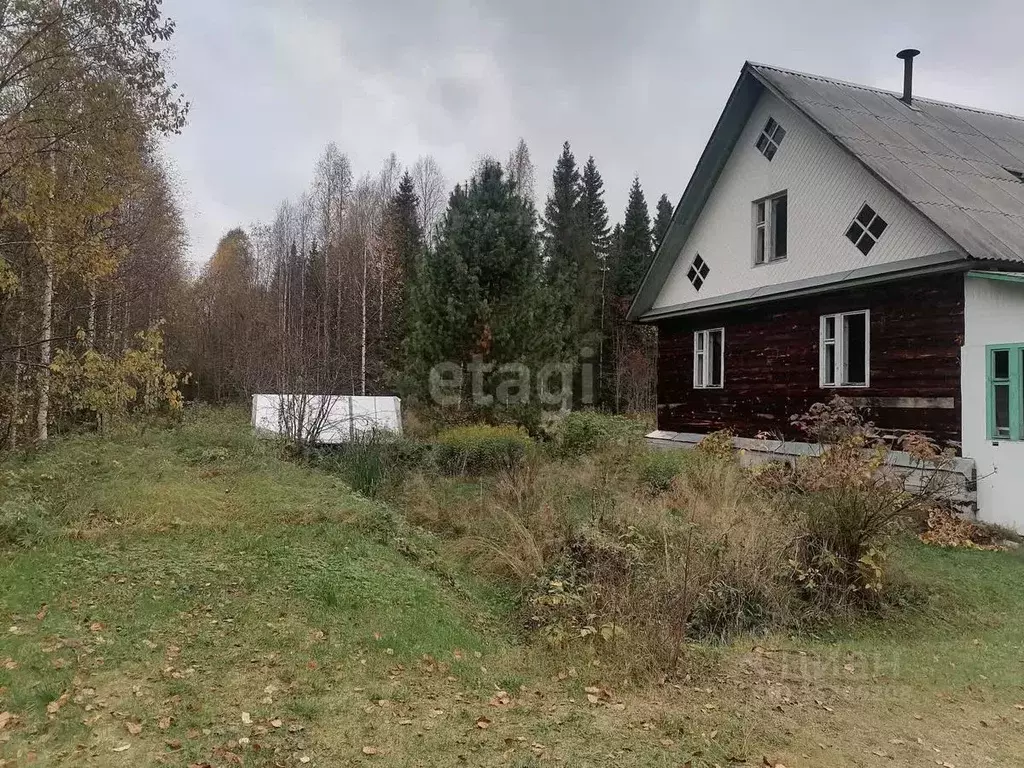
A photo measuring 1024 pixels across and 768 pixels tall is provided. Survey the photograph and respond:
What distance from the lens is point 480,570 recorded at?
22.6 feet

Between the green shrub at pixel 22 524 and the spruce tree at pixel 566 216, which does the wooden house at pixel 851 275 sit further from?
the spruce tree at pixel 566 216

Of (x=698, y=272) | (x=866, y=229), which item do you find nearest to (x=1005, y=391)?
(x=866, y=229)

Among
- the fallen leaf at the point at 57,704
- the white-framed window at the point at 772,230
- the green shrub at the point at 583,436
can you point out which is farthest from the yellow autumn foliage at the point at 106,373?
the white-framed window at the point at 772,230

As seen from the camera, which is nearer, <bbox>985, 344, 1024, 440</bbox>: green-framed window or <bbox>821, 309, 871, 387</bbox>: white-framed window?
<bbox>985, 344, 1024, 440</bbox>: green-framed window

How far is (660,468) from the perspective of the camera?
432 inches

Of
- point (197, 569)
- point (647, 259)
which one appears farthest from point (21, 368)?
point (647, 259)

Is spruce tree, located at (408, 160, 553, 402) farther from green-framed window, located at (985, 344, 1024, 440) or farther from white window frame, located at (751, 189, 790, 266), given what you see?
green-framed window, located at (985, 344, 1024, 440)

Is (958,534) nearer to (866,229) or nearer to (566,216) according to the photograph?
(866,229)

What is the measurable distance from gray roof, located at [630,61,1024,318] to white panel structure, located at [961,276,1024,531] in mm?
522

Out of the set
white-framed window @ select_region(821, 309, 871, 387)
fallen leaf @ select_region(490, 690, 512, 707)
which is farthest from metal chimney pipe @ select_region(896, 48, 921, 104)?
fallen leaf @ select_region(490, 690, 512, 707)

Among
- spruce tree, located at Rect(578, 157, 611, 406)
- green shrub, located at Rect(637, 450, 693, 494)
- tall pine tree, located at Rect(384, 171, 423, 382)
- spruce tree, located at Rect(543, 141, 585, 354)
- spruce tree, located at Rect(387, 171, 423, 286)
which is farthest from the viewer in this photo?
spruce tree, located at Rect(543, 141, 585, 354)

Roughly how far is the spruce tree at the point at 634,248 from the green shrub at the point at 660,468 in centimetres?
2316

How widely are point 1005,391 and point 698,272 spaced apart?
6.93 meters

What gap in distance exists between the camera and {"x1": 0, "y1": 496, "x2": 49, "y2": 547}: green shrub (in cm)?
578
